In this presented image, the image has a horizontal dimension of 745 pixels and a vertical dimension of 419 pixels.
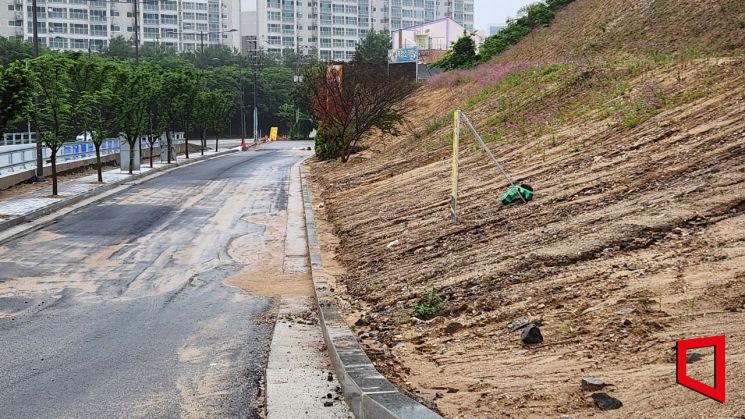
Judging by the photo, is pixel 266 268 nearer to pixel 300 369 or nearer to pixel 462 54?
pixel 300 369

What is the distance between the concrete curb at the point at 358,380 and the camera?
5.43m

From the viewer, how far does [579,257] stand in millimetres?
8180

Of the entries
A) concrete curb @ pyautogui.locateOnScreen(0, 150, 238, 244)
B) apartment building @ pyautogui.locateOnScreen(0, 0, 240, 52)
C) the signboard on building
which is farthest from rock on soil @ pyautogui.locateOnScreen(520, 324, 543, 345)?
apartment building @ pyautogui.locateOnScreen(0, 0, 240, 52)

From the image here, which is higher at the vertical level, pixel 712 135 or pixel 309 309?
pixel 712 135

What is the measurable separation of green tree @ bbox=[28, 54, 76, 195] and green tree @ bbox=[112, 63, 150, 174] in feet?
Result: 15.0

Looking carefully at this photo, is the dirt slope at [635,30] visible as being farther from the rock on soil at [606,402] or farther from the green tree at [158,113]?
the green tree at [158,113]

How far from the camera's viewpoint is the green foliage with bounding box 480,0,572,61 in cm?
5044

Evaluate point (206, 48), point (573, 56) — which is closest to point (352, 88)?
point (573, 56)

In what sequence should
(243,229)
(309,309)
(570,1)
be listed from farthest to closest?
1. (570,1)
2. (243,229)
3. (309,309)

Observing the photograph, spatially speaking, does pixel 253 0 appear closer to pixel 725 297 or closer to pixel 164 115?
pixel 164 115

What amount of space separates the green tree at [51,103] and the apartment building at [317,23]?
110 m

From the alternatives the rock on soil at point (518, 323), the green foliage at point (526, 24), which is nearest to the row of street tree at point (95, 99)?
the rock on soil at point (518, 323)

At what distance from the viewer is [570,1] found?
51250 mm

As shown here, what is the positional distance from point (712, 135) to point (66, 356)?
823 cm
